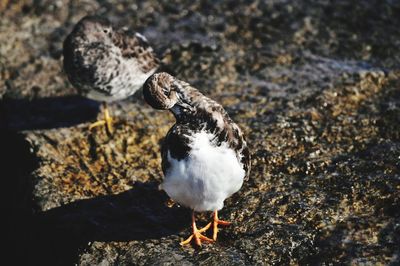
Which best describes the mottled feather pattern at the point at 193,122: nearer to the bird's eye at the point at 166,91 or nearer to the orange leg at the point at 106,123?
the bird's eye at the point at 166,91

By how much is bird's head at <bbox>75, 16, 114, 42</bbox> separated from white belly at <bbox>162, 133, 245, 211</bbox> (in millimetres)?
3384

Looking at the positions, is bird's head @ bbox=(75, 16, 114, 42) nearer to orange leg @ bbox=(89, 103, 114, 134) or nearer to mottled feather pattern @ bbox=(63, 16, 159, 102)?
mottled feather pattern @ bbox=(63, 16, 159, 102)

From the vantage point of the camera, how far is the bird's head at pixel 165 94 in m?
5.79

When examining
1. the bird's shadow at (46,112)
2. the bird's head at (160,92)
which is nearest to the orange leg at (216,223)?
the bird's head at (160,92)

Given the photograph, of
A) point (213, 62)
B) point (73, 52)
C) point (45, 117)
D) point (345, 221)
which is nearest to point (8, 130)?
point (45, 117)

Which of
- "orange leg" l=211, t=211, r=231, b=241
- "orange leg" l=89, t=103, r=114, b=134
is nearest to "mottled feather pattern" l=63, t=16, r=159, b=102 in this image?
"orange leg" l=89, t=103, r=114, b=134

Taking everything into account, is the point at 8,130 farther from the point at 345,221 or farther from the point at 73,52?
the point at 345,221

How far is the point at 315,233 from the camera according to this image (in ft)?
20.7

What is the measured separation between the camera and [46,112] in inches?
353

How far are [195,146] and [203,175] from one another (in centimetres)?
29

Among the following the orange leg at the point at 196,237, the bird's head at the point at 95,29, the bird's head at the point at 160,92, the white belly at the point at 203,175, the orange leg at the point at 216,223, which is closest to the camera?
the bird's head at the point at 160,92

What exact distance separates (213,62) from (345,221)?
13.6 feet

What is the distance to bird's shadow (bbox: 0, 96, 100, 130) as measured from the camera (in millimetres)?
8680

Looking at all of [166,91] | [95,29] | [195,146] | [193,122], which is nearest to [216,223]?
[195,146]
